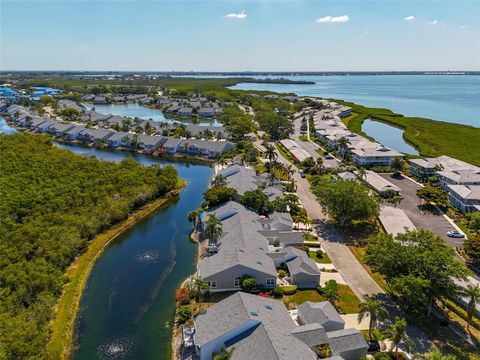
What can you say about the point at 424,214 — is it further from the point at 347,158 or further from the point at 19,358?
the point at 19,358

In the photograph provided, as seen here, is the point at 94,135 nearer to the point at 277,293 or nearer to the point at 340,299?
the point at 277,293

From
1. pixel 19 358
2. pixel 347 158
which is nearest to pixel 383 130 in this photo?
pixel 347 158

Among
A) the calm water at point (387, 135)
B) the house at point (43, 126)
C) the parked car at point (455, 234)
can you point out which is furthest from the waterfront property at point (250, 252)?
the house at point (43, 126)

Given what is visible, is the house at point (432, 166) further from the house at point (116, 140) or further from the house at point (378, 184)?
the house at point (116, 140)

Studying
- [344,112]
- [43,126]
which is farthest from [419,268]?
[344,112]

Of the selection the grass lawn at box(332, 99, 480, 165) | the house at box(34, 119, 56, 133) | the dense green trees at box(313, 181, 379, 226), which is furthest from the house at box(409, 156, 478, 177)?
the house at box(34, 119, 56, 133)
